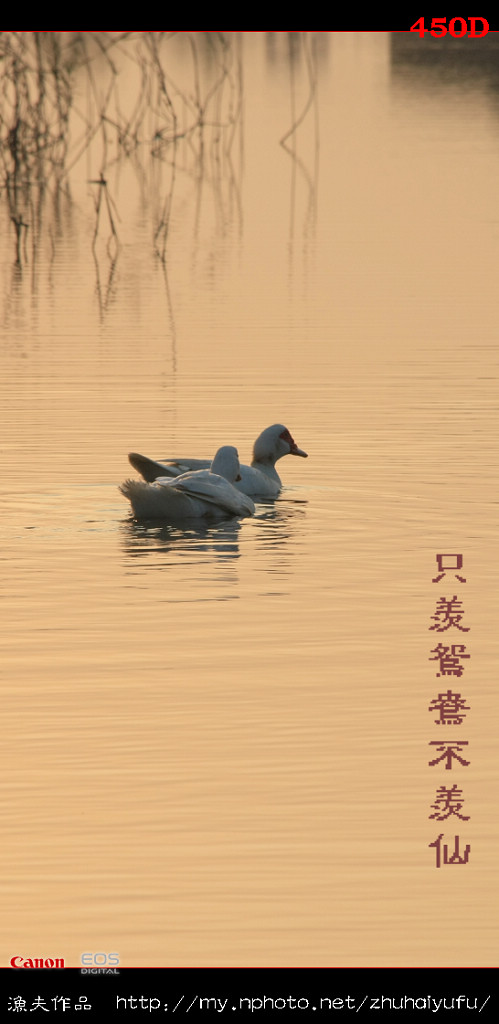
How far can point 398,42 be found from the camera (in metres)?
71.3

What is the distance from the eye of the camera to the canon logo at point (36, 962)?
632cm

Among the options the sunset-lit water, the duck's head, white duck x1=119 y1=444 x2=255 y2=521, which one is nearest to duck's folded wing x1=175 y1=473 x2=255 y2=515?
white duck x1=119 y1=444 x2=255 y2=521

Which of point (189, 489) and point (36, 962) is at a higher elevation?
point (189, 489)

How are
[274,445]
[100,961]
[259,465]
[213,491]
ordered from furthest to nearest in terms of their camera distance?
[259,465]
[274,445]
[213,491]
[100,961]

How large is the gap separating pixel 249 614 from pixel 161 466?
3.04 m

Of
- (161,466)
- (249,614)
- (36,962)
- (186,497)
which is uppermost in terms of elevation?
(161,466)

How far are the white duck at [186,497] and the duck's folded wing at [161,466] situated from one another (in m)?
0.08

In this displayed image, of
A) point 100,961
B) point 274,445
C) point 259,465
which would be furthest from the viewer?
point 259,465

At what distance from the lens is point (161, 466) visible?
1410 cm

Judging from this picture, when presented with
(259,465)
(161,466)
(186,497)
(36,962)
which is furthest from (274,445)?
(36,962)

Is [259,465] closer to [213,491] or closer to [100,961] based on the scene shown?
[213,491]

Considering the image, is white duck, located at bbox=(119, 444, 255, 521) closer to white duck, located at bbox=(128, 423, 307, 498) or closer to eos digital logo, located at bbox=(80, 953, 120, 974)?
white duck, located at bbox=(128, 423, 307, 498)

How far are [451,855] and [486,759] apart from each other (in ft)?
3.85

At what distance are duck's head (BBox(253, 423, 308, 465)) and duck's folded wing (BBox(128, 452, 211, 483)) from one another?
82cm
